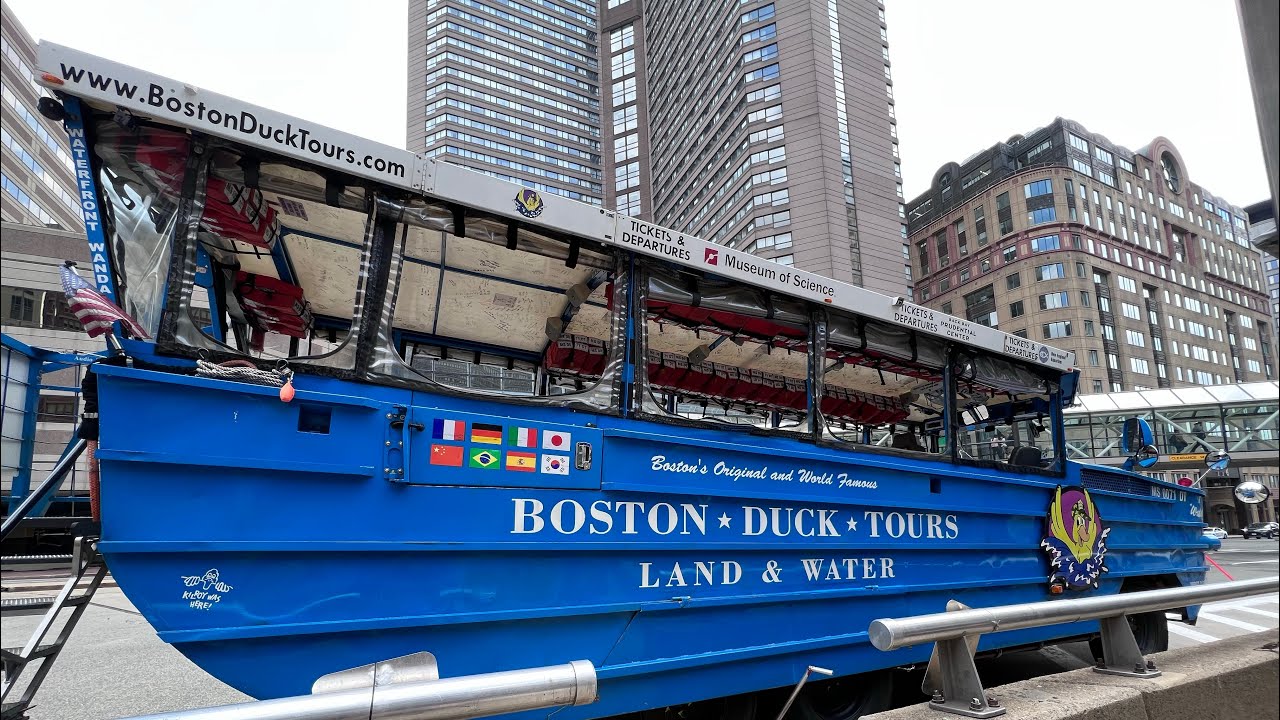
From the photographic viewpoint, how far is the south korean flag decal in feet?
9.60

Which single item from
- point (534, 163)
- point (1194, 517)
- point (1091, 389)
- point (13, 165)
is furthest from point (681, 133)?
point (1194, 517)

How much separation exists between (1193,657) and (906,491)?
152 centimetres

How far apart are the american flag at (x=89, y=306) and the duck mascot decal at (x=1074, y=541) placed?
5220 mm

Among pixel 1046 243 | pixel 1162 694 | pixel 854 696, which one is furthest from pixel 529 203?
pixel 1046 243

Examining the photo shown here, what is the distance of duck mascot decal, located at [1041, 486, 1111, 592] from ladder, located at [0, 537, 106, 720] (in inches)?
205

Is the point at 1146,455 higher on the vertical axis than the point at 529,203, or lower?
lower

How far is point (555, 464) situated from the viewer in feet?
9.64

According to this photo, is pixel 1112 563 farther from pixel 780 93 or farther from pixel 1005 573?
pixel 780 93

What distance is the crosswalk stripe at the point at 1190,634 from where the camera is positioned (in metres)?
7.14

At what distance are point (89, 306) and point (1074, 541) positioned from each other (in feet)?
18.3

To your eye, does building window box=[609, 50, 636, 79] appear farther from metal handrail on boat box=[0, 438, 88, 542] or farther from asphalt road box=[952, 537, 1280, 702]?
metal handrail on boat box=[0, 438, 88, 542]

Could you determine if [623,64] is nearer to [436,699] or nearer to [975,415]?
[975,415]

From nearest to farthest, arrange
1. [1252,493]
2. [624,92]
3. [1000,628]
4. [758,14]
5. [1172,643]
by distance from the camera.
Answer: [1000,628] < [1252,493] < [1172,643] < [758,14] < [624,92]

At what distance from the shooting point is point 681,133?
64.0m
